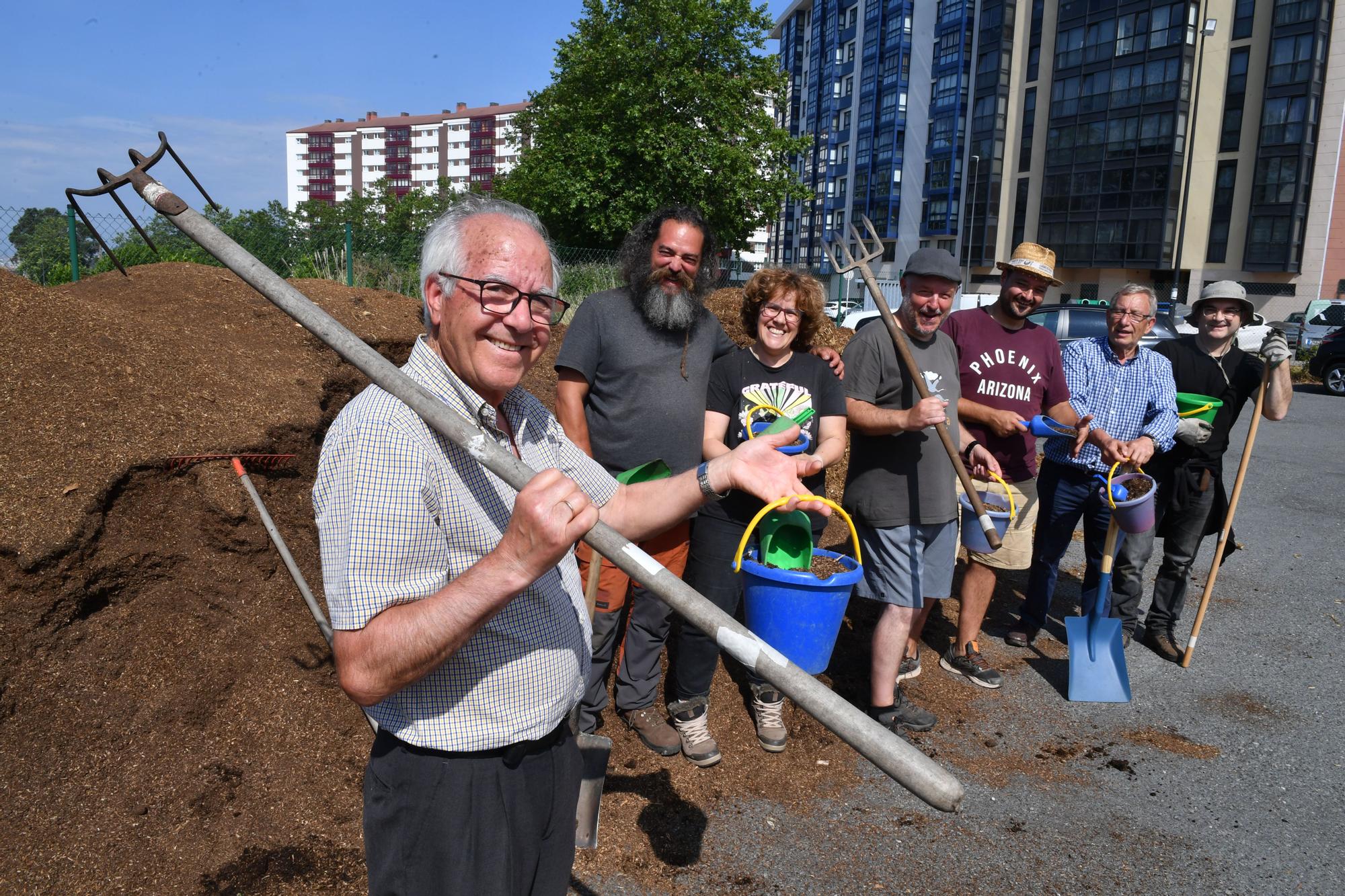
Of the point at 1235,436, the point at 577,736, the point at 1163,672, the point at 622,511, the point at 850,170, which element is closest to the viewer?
the point at 622,511

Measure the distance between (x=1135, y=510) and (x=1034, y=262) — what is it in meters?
1.42

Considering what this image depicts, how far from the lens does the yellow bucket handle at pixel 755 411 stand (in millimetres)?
3420

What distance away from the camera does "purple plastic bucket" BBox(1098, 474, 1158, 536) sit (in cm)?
449

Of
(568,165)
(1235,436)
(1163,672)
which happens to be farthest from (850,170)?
(1163,672)

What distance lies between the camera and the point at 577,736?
2.31 metres

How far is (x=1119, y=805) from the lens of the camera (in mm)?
3547

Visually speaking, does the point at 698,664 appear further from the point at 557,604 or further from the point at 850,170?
the point at 850,170

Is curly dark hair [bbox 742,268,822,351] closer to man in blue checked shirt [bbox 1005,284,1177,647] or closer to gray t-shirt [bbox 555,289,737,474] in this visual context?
gray t-shirt [bbox 555,289,737,474]

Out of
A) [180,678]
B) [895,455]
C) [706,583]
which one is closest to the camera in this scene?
[180,678]

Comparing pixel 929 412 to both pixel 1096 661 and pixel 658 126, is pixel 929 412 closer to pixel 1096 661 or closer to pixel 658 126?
pixel 1096 661

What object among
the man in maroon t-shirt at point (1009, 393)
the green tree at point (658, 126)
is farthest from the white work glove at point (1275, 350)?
the green tree at point (658, 126)

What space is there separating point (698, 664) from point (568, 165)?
21706mm

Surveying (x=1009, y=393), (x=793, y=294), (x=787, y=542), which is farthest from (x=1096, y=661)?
(x=787, y=542)

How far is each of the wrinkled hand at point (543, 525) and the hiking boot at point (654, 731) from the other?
2619 millimetres
